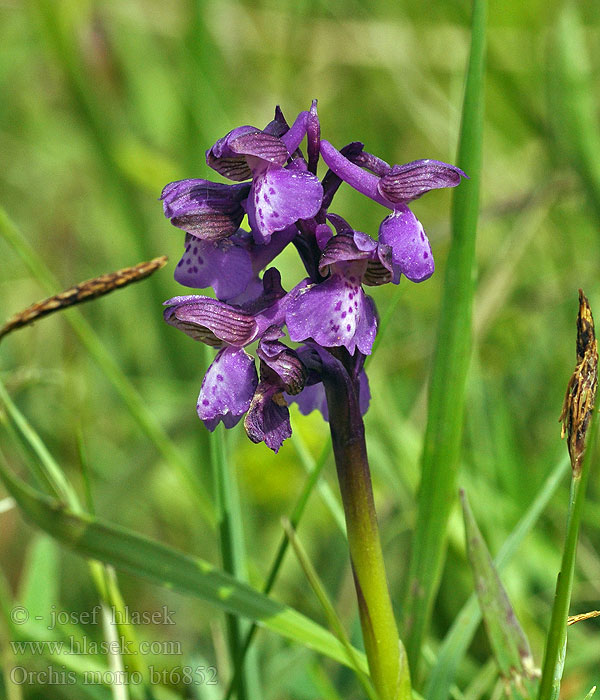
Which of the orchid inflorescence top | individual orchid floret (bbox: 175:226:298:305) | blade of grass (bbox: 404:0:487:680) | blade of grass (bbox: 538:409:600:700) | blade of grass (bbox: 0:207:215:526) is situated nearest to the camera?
blade of grass (bbox: 538:409:600:700)

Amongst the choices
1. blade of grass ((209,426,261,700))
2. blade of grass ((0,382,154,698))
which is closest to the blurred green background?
blade of grass ((0,382,154,698))

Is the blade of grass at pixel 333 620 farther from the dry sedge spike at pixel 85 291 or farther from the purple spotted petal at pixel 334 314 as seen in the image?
the dry sedge spike at pixel 85 291

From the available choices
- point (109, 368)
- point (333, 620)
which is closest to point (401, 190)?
point (333, 620)

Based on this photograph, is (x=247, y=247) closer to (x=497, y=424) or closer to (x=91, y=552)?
(x=91, y=552)

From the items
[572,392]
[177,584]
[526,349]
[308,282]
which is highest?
[308,282]

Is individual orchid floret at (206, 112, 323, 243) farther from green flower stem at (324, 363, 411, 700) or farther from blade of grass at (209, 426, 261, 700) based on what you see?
blade of grass at (209, 426, 261, 700)

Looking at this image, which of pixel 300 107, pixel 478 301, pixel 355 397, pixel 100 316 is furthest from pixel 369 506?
pixel 300 107

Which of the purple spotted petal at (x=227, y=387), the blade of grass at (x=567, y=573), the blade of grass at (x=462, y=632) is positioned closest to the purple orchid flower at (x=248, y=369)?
the purple spotted petal at (x=227, y=387)
